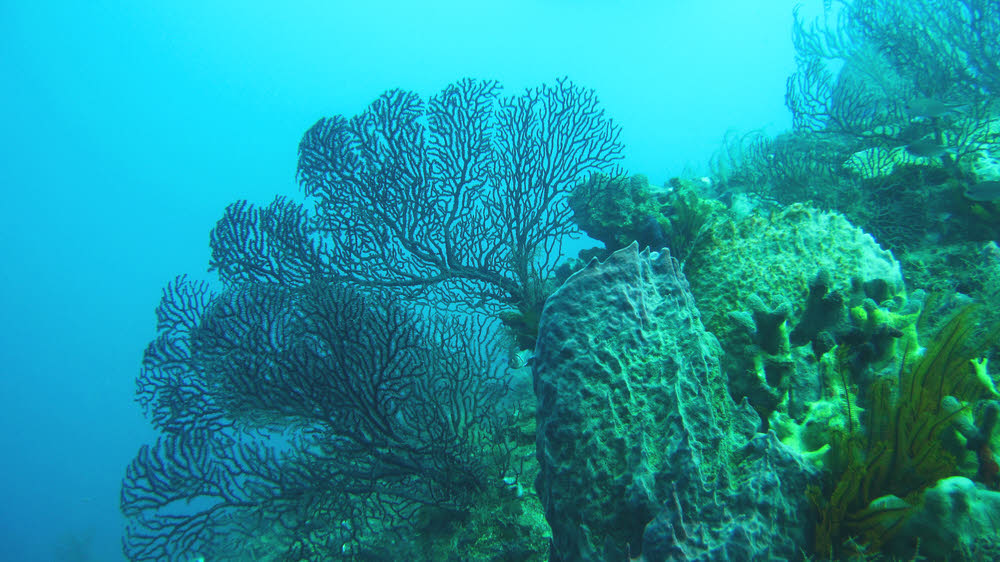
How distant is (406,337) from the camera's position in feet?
13.3

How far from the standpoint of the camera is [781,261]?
322cm

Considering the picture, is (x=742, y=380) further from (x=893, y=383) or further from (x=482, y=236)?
(x=482, y=236)

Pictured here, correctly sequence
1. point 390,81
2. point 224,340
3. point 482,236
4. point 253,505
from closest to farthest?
point 253,505 → point 224,340 → point 482,236 → point 390,81

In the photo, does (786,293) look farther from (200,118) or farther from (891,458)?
(200,118)

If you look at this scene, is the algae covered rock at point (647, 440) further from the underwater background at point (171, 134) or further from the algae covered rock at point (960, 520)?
the underwater background at point (171, 134)

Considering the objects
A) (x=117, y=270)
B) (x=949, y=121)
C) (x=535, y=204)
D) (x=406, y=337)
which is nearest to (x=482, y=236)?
(x=535, y=204)

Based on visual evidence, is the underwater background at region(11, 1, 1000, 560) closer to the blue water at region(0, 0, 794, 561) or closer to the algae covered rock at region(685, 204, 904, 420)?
the blue water at region(0, 0, 794, 561)

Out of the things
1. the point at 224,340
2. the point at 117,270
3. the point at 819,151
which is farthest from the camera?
the point at 117,270

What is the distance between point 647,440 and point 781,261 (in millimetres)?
2043

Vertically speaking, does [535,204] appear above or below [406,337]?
above

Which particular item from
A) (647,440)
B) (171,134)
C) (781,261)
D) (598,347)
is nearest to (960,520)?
(647,440)

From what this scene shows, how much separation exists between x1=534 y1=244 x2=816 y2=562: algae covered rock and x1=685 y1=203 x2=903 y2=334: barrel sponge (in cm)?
65

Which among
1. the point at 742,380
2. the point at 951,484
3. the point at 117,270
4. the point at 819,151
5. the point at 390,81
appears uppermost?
the point at 390,81

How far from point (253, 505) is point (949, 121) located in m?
9.82
